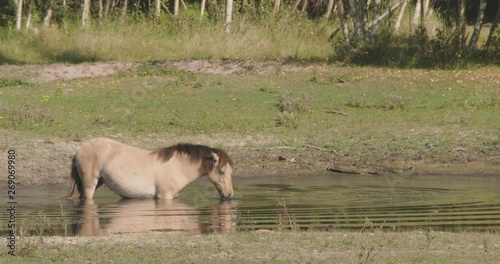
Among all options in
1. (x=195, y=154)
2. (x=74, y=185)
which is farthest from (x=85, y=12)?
(x=195, y=154)

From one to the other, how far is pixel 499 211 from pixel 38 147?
821 cm

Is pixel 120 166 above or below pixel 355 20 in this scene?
below

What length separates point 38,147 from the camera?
18.2 metres

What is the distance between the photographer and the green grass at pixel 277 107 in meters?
19.5

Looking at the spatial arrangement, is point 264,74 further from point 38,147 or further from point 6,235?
point 6,235

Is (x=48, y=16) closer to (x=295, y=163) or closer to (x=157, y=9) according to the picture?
(x=157, y=9)

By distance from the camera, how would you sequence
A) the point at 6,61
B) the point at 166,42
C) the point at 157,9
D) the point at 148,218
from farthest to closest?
1. the point at 157,9
2. the point at 166,42
3. the point at 6,61
4. the point at 148,218

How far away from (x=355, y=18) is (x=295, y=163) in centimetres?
1071

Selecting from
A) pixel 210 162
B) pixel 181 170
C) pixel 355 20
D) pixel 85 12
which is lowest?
pixel 85 12

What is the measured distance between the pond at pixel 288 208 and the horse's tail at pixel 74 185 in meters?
0.26

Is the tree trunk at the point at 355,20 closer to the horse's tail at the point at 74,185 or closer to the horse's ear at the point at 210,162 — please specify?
the horse's ear at the point at 210,162

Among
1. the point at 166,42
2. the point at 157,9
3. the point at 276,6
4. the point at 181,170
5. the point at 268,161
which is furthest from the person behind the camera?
the point at 276,6

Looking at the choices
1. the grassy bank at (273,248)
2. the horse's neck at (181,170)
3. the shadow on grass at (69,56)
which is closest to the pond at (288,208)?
the horse's neck at (181,170)

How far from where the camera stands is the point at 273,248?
10117 mm
